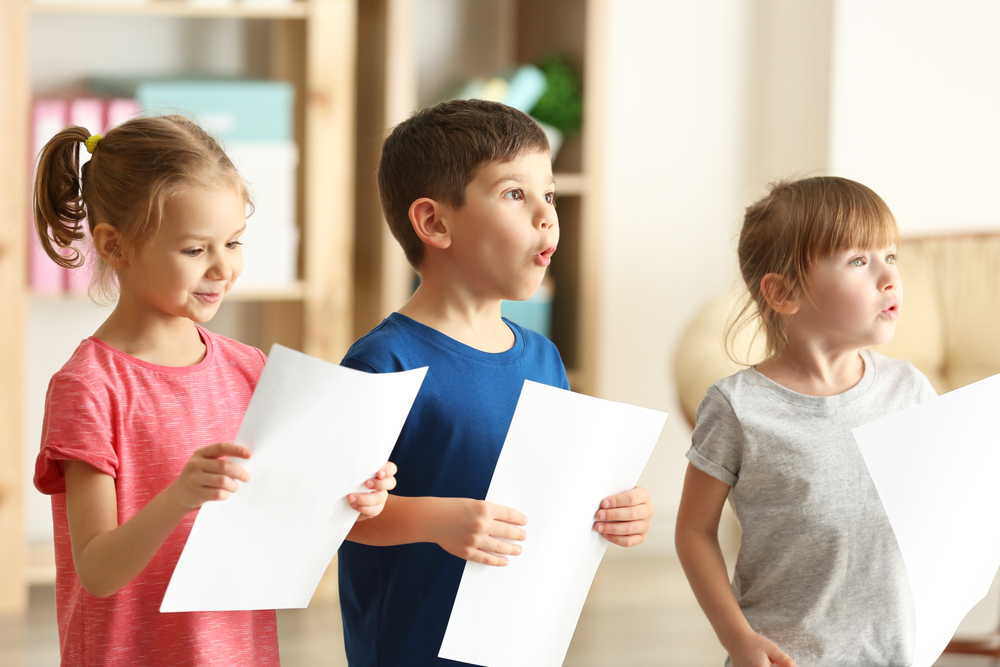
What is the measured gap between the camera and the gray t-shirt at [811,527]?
0.95 m

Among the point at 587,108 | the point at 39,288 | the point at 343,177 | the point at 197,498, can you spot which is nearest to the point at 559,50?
the point at 587,108

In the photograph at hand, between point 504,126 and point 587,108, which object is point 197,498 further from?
point 587,108

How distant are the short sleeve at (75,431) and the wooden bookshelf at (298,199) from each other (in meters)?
1.39

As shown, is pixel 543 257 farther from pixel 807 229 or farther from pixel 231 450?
pixel 231 450

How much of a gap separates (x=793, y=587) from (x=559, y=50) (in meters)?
1.82

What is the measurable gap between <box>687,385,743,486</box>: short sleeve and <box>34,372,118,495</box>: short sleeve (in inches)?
22.2

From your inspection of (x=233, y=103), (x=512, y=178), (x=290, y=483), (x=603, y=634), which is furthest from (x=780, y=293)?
(x=233, y=103)

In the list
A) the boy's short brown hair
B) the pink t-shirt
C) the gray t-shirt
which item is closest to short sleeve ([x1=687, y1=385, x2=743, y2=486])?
the gray t-shirt

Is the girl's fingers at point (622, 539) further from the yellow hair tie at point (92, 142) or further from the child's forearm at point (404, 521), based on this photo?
the yellow hair tie at point (92, 142)

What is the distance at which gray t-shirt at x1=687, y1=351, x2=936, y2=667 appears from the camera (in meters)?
0.95

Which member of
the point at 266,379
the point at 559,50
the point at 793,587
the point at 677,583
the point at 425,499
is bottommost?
the point at 677,583

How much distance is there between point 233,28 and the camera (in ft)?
7.95

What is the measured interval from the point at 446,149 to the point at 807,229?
1.27ft

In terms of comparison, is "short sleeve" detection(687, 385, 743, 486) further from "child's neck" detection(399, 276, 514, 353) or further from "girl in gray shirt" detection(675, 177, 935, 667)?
"child's neck" detection(399, 276, 514, 353)
